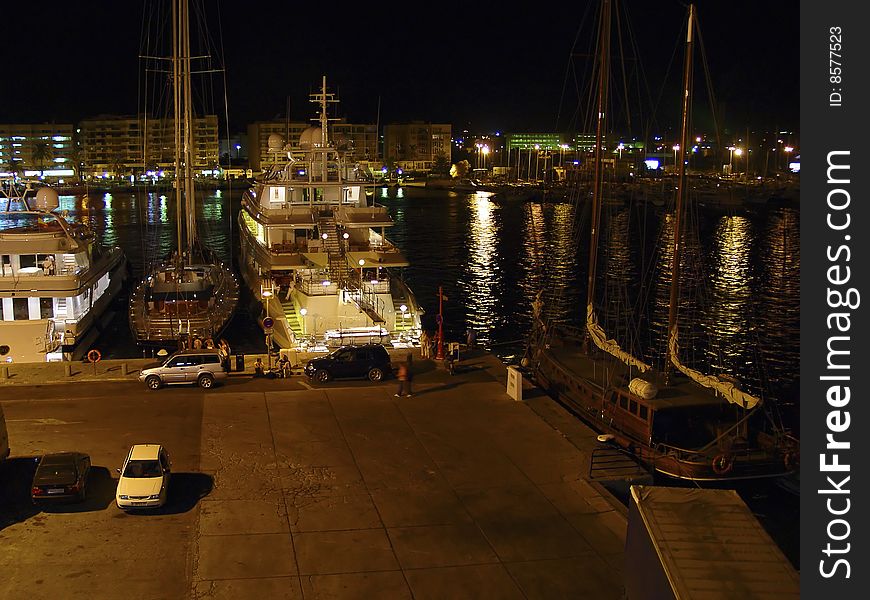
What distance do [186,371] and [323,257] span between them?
43.3 ft

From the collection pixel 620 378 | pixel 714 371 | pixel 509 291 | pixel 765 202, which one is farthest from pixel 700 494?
pixel 765 202

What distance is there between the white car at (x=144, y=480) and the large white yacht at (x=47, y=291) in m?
15.7

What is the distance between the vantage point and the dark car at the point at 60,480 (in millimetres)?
16953

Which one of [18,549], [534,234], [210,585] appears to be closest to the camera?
[210,585]

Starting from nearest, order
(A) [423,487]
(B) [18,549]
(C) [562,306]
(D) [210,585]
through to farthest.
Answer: (D) [210,585] < (B) [18,549] < (A) [423,487] < (C) [562,306]

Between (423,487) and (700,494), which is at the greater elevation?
(700,494)

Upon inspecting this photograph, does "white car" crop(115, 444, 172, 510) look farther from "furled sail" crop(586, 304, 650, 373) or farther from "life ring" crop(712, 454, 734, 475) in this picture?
"furled sail" crop(586, 304, 650, 373)

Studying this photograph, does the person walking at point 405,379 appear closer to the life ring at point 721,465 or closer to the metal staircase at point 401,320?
the life ring at point 721,465

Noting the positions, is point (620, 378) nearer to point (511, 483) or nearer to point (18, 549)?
point (511, 483)

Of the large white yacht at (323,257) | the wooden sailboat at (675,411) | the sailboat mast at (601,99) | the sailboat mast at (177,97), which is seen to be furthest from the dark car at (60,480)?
the sailboat mast at (177,97)

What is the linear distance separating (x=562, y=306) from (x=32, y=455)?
38735 millimetres

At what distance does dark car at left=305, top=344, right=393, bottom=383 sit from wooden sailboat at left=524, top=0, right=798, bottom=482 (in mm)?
5854

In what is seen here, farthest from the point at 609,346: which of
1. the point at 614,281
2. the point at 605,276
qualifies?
the point at 614,281

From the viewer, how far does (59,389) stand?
2564 cm
